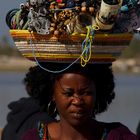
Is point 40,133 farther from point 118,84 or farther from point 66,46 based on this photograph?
point 118,84

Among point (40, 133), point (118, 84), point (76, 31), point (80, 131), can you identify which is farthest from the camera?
point (118, 84)

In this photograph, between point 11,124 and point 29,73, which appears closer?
point 29,73

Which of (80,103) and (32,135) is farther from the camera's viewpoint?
(32,135)

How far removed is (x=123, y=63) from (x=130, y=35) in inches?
1413

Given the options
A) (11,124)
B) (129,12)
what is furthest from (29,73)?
(11,124)

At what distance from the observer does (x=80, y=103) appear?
4930 millimetres

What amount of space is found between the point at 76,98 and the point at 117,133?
33 centimetres

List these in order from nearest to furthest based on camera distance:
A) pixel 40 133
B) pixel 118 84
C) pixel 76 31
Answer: pixel 76 31, pixel 40 133, pixel 118 84

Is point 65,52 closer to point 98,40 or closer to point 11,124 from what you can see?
point 98,40

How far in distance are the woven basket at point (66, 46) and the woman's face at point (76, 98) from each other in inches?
4.0

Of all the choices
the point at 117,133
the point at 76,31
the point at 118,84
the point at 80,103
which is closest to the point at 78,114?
the point at 80,103

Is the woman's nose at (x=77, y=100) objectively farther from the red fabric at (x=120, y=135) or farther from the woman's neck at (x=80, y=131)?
the red fabric at (x=120, y=135)

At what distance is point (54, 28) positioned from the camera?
4930 millimetres

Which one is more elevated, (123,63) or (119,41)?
(119,41)
